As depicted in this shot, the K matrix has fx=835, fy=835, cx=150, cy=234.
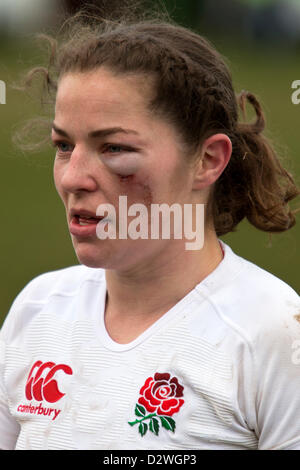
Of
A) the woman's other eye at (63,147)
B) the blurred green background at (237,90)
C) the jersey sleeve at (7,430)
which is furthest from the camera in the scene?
the blurred green background at (237,90)

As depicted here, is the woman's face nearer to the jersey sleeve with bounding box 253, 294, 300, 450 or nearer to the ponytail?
the ponytail

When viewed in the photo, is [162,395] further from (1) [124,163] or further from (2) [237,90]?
(2) [237,90]

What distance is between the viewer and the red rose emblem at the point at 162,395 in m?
2.41

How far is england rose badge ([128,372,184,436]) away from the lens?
94.7 inches

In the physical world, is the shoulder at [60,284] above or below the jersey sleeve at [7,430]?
above

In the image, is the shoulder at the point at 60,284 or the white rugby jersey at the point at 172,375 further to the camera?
the shoulder at the point at 60,284

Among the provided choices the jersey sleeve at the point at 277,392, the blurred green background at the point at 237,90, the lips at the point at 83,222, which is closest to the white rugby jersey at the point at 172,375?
the jersey sleeve at the point at 277,392

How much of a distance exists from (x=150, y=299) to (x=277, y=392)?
0.53m

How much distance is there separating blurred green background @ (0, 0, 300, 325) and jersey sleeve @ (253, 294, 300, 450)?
0.84 m

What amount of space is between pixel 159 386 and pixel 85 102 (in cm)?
86

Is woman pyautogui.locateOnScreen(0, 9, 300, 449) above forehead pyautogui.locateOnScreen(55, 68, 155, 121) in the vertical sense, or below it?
below

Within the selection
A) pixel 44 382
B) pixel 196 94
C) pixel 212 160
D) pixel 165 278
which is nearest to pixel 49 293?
pixel 44 382

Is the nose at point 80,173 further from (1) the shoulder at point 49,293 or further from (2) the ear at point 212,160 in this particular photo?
(1) the shoulder at point 49,293

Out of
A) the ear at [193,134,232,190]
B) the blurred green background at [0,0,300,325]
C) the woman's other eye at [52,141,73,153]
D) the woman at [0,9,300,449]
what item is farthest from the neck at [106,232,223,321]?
the blurred green background at [0,0,300,325]
